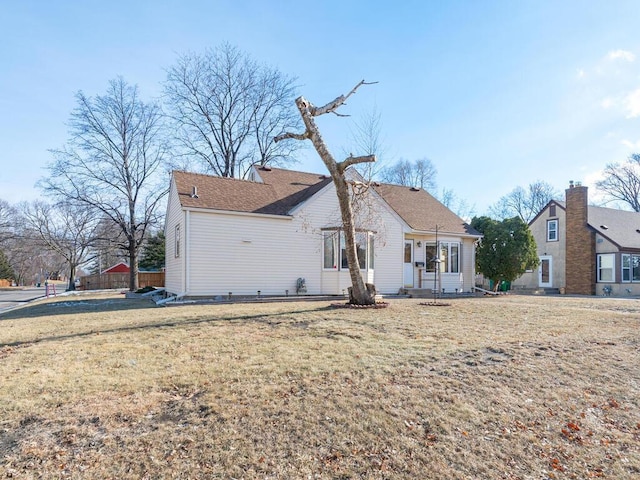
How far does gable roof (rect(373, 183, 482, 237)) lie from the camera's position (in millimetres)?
18484

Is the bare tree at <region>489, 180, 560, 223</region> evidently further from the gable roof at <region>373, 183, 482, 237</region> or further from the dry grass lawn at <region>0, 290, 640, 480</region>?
the dry grass lawn at <region>0, 290, 640, 480</region>

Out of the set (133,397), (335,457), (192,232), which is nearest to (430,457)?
(335,457)

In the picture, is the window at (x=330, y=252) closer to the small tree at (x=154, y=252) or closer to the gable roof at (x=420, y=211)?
the gable roof at (x=420, y=211)

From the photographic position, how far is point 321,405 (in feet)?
13.1

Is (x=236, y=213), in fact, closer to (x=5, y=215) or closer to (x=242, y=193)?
(x=242, y=193)

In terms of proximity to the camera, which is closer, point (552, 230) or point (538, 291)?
point (538, 291)

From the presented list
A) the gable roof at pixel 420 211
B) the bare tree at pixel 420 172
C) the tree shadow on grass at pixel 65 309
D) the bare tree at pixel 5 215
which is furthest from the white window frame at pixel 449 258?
the bare tree at pixel 5 215

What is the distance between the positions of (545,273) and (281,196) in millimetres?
20479

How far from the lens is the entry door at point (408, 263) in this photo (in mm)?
17953

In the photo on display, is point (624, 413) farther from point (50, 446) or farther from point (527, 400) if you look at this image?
point (50, 446)

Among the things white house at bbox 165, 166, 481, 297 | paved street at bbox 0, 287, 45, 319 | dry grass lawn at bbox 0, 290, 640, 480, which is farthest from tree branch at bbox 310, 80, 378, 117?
paved street at bbox 0, 287, 45, 319

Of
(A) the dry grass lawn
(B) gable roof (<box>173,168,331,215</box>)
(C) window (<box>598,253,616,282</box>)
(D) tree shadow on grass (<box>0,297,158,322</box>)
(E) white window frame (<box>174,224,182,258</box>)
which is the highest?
(B) gable roof (<box>173,168,331,215</box>)

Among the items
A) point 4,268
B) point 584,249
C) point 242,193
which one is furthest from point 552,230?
point 4,268

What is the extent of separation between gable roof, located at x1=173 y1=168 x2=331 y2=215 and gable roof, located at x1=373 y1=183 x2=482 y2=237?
384 centimetres
